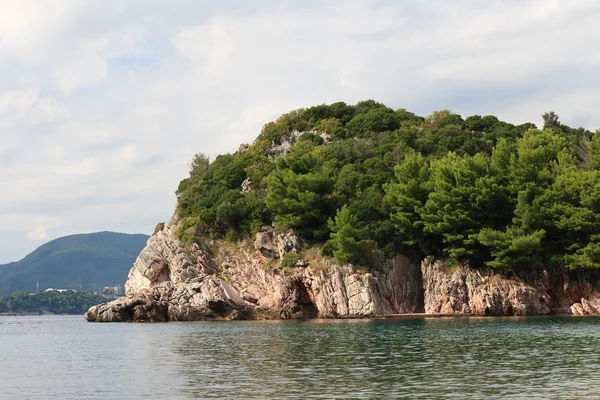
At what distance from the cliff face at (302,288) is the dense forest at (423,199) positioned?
2179 millimetres

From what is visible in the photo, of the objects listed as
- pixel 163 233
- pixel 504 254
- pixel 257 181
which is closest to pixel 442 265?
pixel 504 254

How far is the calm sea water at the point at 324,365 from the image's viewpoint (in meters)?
28.5

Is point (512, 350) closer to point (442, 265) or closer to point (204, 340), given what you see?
point (204, 340)

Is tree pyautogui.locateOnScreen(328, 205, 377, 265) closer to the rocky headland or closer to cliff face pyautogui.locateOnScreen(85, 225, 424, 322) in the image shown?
the rocky headland

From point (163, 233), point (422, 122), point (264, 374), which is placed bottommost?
point (264, 374)

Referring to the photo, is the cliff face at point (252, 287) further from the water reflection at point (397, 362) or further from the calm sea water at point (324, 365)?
the water reflection at point (397, 362)

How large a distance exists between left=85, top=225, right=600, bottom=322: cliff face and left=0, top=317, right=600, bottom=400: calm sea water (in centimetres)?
2107

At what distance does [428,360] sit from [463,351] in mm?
4523

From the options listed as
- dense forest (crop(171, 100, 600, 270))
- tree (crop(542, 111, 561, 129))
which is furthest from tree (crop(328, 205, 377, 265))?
tree (crop(542, 111, 561, 129))

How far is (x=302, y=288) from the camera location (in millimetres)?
87125

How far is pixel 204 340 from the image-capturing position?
2164 inches

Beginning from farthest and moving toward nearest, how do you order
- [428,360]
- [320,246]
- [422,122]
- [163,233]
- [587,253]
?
[422,122], [163,233], [320,246], [587,253], [428,360]

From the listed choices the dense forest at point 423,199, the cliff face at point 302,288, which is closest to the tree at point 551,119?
the dense forest at point 423,199

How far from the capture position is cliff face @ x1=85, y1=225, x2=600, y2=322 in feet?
265
